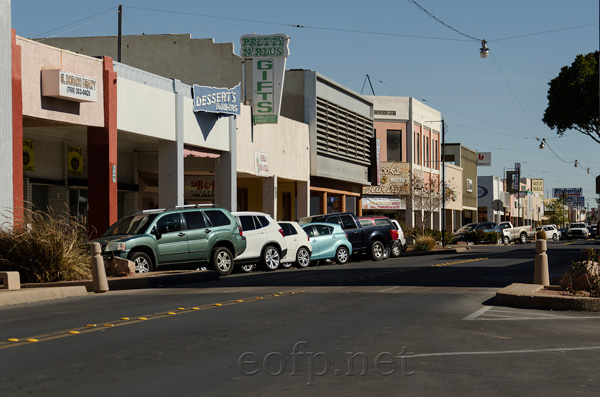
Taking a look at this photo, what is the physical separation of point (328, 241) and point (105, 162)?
28.7ft

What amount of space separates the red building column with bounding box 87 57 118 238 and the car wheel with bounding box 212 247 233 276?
5436mm

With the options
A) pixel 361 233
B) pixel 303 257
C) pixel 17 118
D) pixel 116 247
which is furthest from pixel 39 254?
pixel 361 233

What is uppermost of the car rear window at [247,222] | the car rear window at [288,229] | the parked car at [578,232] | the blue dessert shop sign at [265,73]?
the blue dessert shop sign at [265,73]

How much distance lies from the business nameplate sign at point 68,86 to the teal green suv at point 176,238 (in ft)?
14.6

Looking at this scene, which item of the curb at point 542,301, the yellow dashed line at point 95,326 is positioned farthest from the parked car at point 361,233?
the yellow dashed line at point 95,326

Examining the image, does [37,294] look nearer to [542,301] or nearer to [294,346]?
[294,346]

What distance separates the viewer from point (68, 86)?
26.0 m


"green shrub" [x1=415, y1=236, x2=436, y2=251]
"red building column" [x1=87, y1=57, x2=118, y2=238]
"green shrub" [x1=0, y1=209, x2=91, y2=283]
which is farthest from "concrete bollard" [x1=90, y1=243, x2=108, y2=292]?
"green shrub" [x1=415, y1=236, x2=436, y2=251]

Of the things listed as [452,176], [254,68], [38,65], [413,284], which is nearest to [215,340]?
[413,284]

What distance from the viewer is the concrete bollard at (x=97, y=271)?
18.1 meters

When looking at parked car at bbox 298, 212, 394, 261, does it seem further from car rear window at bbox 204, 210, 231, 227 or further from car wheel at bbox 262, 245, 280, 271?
car rear window at bbox 204, 210, 231, 227

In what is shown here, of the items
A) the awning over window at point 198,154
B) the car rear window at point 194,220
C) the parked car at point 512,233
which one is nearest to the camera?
the car rear window at point 194,220

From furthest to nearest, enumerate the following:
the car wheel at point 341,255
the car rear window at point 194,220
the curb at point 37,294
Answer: the car wheel at point 341,255 → the car rear window at point 194,220 → the curb at point 37,294

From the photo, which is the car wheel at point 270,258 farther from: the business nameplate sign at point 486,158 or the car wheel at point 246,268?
the business nameplate sign at point 486,158
